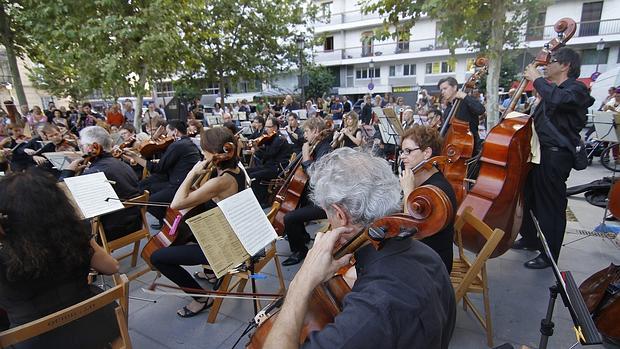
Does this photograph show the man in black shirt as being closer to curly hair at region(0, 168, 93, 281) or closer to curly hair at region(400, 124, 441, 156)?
curly hair at region(400, 124, 441, 156)

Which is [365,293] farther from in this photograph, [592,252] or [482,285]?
[592,252]

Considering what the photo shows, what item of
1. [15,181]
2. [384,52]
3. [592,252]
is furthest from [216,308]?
[384,52]

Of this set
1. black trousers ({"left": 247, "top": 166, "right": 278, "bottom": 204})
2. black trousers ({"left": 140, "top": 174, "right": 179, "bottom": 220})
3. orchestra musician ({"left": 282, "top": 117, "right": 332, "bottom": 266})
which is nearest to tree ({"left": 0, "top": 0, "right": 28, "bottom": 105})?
black trousers ({"left": 140, "top": 174, "right": 179, "bottom": 220})

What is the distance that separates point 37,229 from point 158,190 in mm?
3325

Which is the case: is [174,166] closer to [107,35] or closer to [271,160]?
[271,160]

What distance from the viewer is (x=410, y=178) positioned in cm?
230

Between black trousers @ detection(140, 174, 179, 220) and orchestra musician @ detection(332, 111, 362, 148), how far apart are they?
7.31 feet

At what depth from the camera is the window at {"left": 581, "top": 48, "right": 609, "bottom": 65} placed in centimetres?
2258

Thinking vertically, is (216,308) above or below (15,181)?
below

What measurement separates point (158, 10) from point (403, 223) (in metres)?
7.86

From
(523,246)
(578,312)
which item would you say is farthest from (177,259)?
(523,246)

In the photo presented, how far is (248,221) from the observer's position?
212 cm

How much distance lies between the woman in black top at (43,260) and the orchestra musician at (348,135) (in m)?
3.26

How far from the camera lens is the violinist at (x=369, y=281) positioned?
91 centimetres
